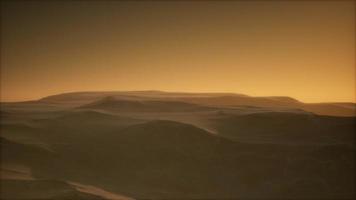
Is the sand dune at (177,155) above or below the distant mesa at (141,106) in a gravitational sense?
below

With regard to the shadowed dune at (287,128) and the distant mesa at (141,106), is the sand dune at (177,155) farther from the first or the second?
the distant mesa at (141,106)

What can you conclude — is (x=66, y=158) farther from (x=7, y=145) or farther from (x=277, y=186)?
(x=277, y=186)

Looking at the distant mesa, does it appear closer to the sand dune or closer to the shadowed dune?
the sand dune

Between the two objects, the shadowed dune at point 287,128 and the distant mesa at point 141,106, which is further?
the distant mesa at point 141,106

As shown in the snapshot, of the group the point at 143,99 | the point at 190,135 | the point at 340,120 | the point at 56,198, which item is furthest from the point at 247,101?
the point at 56,198

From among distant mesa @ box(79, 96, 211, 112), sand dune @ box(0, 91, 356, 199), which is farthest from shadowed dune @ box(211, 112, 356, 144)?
distant mesa @ box(79, 96, 211, 112)

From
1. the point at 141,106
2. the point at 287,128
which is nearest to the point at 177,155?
the point at 287,128

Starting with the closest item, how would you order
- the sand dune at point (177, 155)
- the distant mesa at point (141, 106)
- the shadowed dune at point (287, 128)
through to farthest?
the sand dune at point (177, 155) → the shadowed dune at point (287, 128) → the distant mesa at point (141, 106)

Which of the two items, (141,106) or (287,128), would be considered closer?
(287,128)

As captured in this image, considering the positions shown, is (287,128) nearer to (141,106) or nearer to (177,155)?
(177,155)

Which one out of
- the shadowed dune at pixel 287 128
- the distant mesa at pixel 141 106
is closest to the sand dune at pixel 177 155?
the shadowed dune at pixel 287 128

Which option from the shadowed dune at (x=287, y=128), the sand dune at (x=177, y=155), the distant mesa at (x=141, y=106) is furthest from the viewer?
the distant mesa at (x=141, y=106)

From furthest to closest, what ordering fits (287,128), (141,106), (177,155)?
(141,106)
(287,128)
(177,155)
